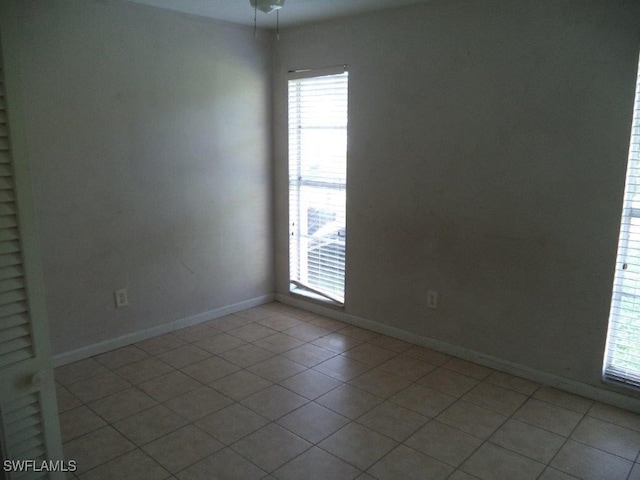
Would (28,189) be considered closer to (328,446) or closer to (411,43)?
(328,446)

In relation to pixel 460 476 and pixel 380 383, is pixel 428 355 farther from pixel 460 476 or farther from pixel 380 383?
pixel 460 476

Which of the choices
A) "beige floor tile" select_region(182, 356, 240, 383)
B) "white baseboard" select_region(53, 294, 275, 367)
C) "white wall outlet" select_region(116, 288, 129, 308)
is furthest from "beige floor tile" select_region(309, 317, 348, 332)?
"white wall outlet" select_region(116, 288, 129, 308)

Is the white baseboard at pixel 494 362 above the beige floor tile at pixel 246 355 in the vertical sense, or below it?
above

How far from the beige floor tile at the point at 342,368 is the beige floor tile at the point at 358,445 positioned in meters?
0.54

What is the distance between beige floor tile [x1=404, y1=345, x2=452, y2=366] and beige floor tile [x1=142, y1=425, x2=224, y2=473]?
1.45 meters

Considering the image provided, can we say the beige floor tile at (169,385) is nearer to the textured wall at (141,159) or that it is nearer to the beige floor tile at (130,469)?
the beige floor tile at (130,469)

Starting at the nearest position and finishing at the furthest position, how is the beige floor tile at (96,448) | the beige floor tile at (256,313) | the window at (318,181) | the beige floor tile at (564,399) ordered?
the beige floor tile at (96,448) → the beige floor tile at (564,399) → the window at (318,181) → the beige floor tile at (256,313)

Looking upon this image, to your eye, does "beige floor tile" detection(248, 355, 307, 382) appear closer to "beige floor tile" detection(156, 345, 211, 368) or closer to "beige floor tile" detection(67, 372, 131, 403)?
"beige floor tile" detection(156, 345, 211, 368)

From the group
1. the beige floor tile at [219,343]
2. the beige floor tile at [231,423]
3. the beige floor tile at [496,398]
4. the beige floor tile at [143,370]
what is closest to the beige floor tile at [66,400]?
the beige floor tile at [143,370]

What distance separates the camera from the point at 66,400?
8.82 feet

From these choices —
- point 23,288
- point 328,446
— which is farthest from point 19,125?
point 328,446

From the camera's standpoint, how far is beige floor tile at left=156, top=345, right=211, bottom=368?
316 cm

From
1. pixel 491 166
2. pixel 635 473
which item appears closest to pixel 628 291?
pixel 635 473

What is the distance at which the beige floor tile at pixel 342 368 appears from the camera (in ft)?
9.82
